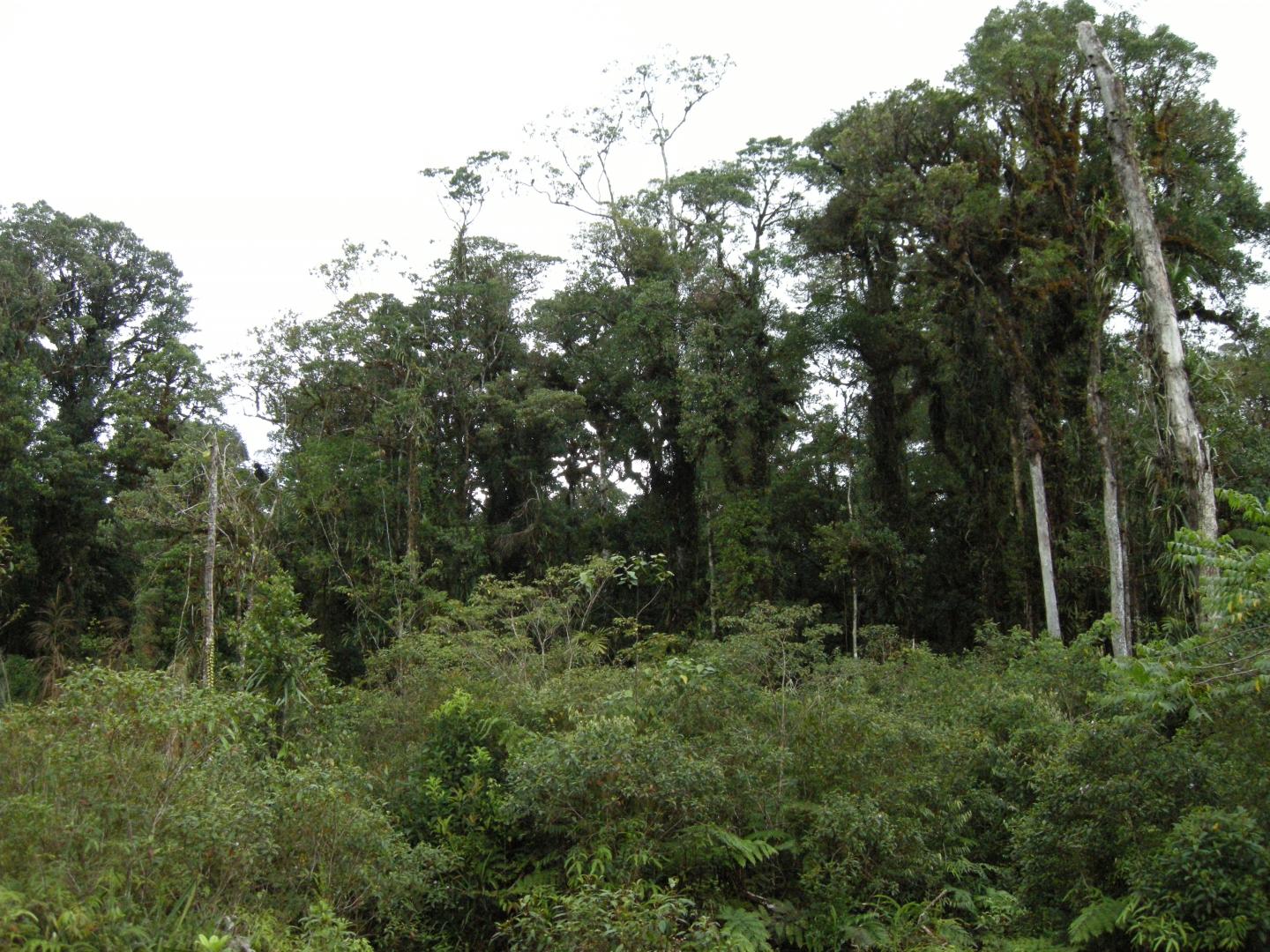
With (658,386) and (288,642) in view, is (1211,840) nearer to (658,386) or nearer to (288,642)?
(288,642)

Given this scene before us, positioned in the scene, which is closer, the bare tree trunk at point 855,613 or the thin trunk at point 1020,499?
the thin trunk at point 1020,499

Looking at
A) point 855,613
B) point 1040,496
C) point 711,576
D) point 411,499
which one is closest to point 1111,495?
point 1040,496

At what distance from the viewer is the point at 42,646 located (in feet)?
86.7

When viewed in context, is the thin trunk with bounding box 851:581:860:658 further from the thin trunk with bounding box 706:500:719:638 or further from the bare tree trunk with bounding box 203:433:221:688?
the bare tree trunk with bounding box 203:433:221:688

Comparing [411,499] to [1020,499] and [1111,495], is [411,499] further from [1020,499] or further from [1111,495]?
[1111,495]

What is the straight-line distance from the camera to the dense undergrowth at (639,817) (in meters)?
5.77

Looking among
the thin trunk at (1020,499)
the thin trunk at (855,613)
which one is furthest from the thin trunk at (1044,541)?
the thin trunk at (855,613)

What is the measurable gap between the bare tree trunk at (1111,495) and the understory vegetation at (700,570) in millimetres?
131

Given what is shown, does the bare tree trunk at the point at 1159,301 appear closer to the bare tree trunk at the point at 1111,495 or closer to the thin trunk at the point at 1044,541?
the bare tree trunk at the point at 1111,495

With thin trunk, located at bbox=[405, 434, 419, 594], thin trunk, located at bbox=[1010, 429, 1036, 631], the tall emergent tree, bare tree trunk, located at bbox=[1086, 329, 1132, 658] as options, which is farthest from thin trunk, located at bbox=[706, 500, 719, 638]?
the tall emergent tree

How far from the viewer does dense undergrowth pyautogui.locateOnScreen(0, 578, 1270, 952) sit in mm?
5770

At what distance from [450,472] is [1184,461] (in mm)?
20971

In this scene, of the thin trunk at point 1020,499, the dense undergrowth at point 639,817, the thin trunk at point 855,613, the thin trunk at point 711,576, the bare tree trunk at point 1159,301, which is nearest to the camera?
the dense undergrowth at point 639,817

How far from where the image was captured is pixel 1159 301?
A: 434 inches
